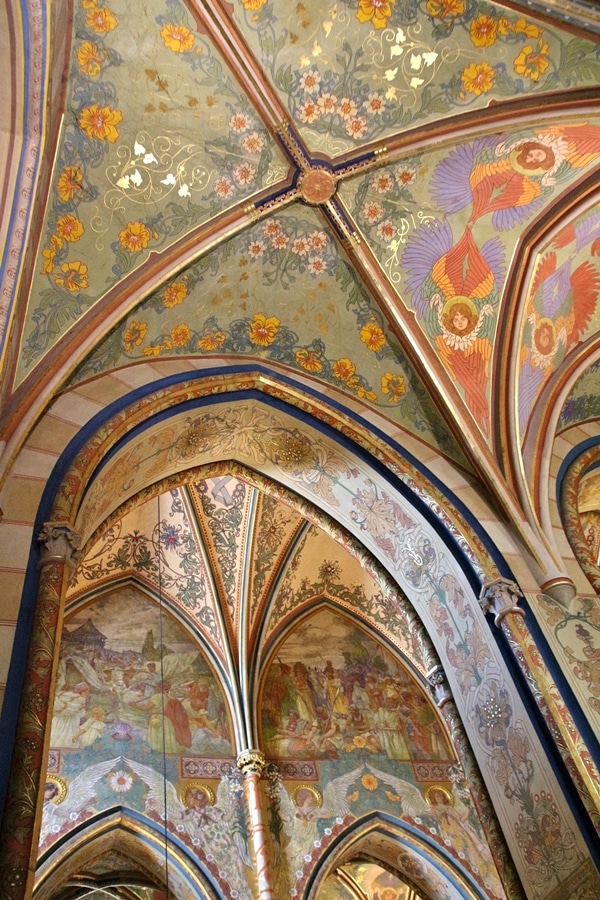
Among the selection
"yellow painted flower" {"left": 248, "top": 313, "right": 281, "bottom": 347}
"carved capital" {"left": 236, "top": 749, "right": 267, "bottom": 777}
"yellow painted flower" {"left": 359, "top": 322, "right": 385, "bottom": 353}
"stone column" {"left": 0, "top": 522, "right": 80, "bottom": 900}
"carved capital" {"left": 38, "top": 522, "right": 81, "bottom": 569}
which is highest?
"yellow painted flower" {"left": 248, "top": 313, "right": 281, "bottom": 347}

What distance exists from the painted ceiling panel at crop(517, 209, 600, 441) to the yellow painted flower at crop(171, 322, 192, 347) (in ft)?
11.3

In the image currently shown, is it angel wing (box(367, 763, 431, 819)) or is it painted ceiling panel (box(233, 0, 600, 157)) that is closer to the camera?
painted ceiling panel (box(233, 0, 600, 157))

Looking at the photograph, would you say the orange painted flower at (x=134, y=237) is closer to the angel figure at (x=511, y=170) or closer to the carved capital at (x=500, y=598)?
the angel figure at (x=511, y=170)

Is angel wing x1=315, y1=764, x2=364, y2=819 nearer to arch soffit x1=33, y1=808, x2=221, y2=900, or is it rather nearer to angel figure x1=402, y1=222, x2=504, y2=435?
arch soffit x1=33, y1=808, x2=221, y2=900

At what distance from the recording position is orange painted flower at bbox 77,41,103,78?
632 centimetres

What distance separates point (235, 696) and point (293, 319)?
509 centimetres

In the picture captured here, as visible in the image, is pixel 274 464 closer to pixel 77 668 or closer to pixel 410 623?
pixel 410 623

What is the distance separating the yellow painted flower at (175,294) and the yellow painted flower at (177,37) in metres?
→ 2.02

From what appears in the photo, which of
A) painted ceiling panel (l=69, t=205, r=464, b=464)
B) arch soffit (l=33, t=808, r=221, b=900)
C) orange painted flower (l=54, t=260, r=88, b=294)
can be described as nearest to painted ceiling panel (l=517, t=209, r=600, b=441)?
painted ceiling panel (l=69, t=205, r=464, b=464)

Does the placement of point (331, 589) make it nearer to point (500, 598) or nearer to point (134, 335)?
point (500, 598)

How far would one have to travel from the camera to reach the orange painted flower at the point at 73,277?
6.74 meters

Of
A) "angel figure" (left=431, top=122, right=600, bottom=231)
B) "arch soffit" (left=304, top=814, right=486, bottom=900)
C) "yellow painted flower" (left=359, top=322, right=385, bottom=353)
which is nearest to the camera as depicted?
"angel figure" (left=431, top=122, right=600, bottom=231)

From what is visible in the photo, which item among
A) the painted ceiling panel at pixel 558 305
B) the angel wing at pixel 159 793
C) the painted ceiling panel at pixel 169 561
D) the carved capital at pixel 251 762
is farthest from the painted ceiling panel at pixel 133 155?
the carved capital at pixel 251 762

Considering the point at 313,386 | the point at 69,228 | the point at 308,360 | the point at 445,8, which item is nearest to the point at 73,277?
the point at 69,228
